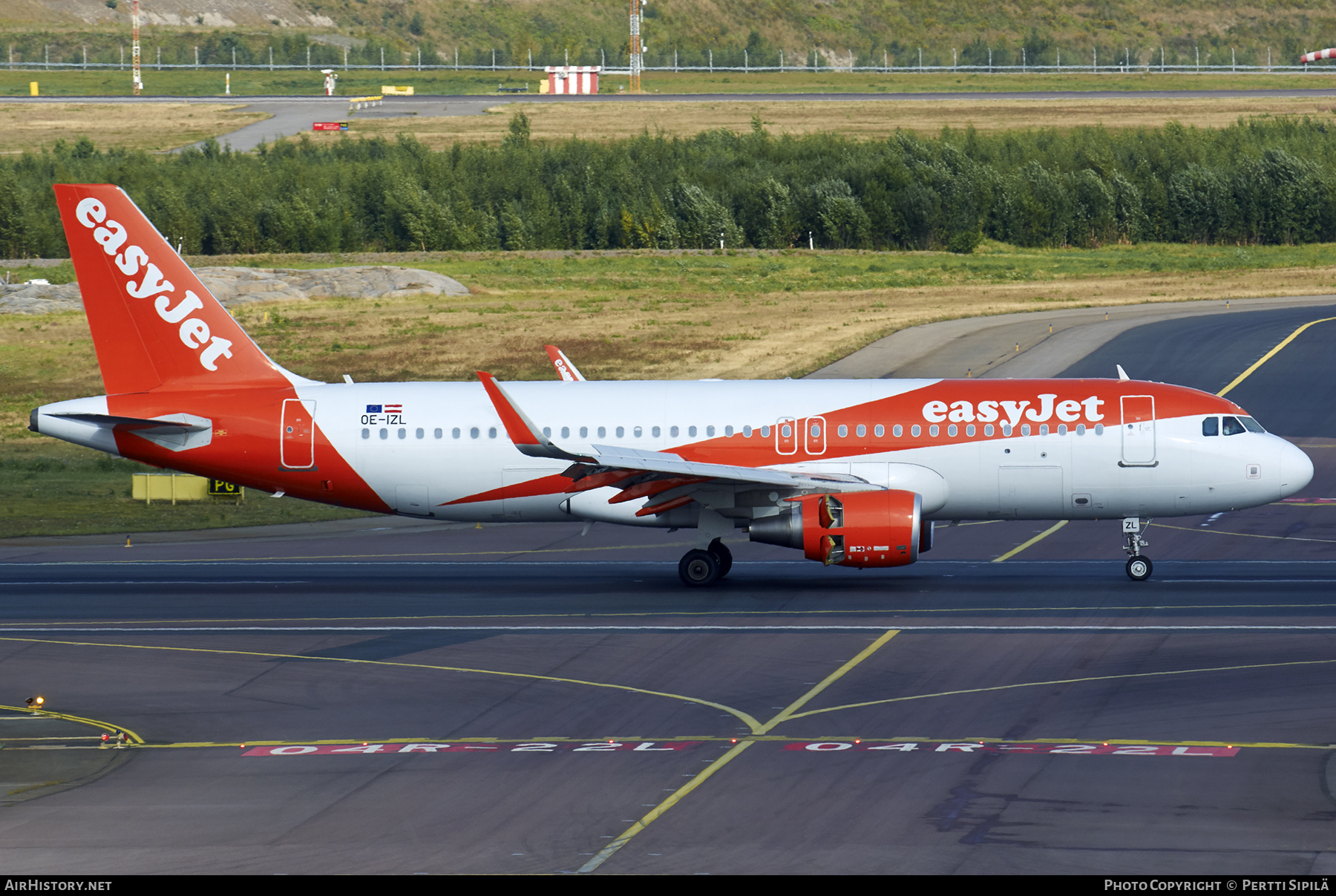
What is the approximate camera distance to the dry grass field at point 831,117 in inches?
5969

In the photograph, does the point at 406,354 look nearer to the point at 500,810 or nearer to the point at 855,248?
the point at 855,248

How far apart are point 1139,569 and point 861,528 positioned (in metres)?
7.22

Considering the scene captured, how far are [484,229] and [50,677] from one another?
100201mm

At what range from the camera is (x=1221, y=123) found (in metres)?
151

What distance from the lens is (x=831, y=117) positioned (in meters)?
159

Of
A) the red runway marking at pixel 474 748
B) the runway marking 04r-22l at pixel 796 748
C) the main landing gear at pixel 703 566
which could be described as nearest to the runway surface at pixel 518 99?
the main landing gear at pixel 703 566

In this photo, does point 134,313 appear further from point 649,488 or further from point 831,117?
point 831,117

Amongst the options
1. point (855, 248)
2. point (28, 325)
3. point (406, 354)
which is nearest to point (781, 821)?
point (406, 354)

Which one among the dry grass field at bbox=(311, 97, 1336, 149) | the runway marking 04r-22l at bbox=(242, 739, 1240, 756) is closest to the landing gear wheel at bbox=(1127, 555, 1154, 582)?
the runway marking 04r-22l at bbox=(242, 739, 1240, 756)

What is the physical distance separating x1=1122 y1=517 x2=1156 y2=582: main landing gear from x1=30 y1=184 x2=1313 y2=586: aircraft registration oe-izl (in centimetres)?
5

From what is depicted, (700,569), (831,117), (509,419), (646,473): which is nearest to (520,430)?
(509,419)

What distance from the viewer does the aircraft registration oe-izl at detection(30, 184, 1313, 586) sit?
3631cm

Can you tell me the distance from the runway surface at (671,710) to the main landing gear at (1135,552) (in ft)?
1.63

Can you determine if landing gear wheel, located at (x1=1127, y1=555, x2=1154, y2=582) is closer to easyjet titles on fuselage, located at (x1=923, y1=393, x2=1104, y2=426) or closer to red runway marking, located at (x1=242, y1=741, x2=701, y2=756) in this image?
easyjet titles on fuselage, located at (x1=923, y1=393, x2=1104, y2=426)
